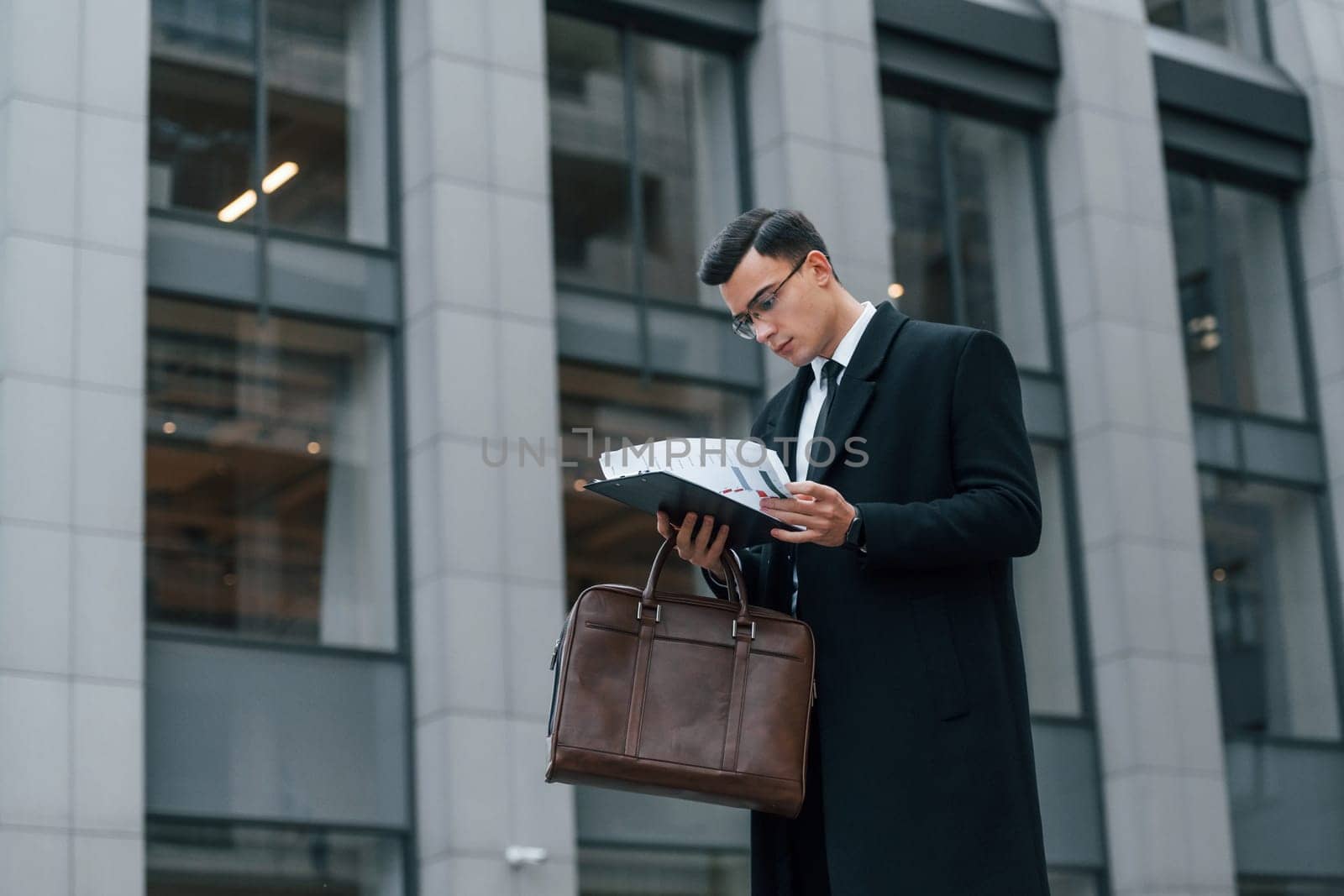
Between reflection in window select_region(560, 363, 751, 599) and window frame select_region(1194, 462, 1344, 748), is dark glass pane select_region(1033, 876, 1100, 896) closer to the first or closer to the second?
window frame select_region(1194, 462, 1344, 748)

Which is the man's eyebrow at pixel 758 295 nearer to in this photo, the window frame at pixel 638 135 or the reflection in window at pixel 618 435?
the reflection in window at pixel 618 435

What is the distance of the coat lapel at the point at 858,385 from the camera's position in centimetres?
453

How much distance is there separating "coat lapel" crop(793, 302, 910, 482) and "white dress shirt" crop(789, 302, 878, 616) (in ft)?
0.05

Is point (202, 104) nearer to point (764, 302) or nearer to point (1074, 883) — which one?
point (1074, 883)

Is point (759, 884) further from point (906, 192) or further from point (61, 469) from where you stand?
point (906, 192)

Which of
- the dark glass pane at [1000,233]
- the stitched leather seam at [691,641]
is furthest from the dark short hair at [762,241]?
the dark glass pane at [1000,233]

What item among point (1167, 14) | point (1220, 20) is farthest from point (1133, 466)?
point (1220, 20)

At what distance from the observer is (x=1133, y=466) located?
19.9m

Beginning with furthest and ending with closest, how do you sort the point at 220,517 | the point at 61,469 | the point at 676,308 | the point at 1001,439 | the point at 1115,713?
the point at 1115,713, the point at 676,308, the point at 220,517, the point at 61,469, the point at 1001,439

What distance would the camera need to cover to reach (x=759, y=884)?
443 cm

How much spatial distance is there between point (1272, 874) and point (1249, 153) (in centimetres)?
839

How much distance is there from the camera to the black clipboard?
162 inches

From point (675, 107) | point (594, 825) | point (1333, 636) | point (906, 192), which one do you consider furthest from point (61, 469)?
point (1333, 636)

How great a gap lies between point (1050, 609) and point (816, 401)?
15.7 metres
